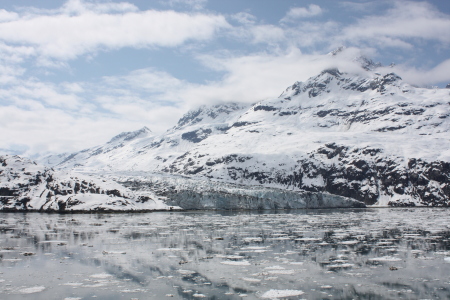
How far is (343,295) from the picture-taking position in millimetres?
12555

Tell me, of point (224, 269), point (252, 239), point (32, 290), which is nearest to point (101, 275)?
point (32, 290)

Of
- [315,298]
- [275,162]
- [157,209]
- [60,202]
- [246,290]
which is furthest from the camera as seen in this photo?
[275,162]

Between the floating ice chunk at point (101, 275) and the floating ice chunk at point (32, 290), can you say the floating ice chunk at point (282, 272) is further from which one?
the floating ice chunk at point (32, 290)

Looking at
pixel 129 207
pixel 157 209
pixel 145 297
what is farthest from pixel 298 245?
pixel 157 209

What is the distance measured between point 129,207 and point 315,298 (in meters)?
81.5

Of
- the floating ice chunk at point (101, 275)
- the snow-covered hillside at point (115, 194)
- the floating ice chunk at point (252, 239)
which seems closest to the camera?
the floating ice chunk at point (101, 275)

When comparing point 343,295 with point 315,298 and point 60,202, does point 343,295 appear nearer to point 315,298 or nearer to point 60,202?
point 315,298

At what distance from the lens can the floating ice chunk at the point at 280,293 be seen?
1252cm

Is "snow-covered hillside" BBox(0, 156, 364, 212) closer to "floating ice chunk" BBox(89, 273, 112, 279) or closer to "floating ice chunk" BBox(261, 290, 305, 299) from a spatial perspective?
"floating ice chunk" BBox(89, 273, 112, 279)

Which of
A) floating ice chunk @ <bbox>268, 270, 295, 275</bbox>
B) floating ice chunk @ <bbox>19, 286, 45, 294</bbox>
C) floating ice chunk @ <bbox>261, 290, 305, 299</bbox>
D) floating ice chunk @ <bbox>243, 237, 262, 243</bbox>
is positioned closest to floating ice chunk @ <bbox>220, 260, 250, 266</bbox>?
floating ice chunk @ <bbox>268, 270, 295, 275</bbox>

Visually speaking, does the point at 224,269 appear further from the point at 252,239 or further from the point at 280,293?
the point at 252,239

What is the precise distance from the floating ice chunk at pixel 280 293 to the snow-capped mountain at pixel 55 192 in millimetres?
76895

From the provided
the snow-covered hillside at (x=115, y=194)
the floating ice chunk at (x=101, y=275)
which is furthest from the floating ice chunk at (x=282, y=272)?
→ the snow-covered hillside at (x=115, y=194)

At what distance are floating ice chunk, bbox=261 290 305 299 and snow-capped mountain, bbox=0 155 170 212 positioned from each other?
252 ft
